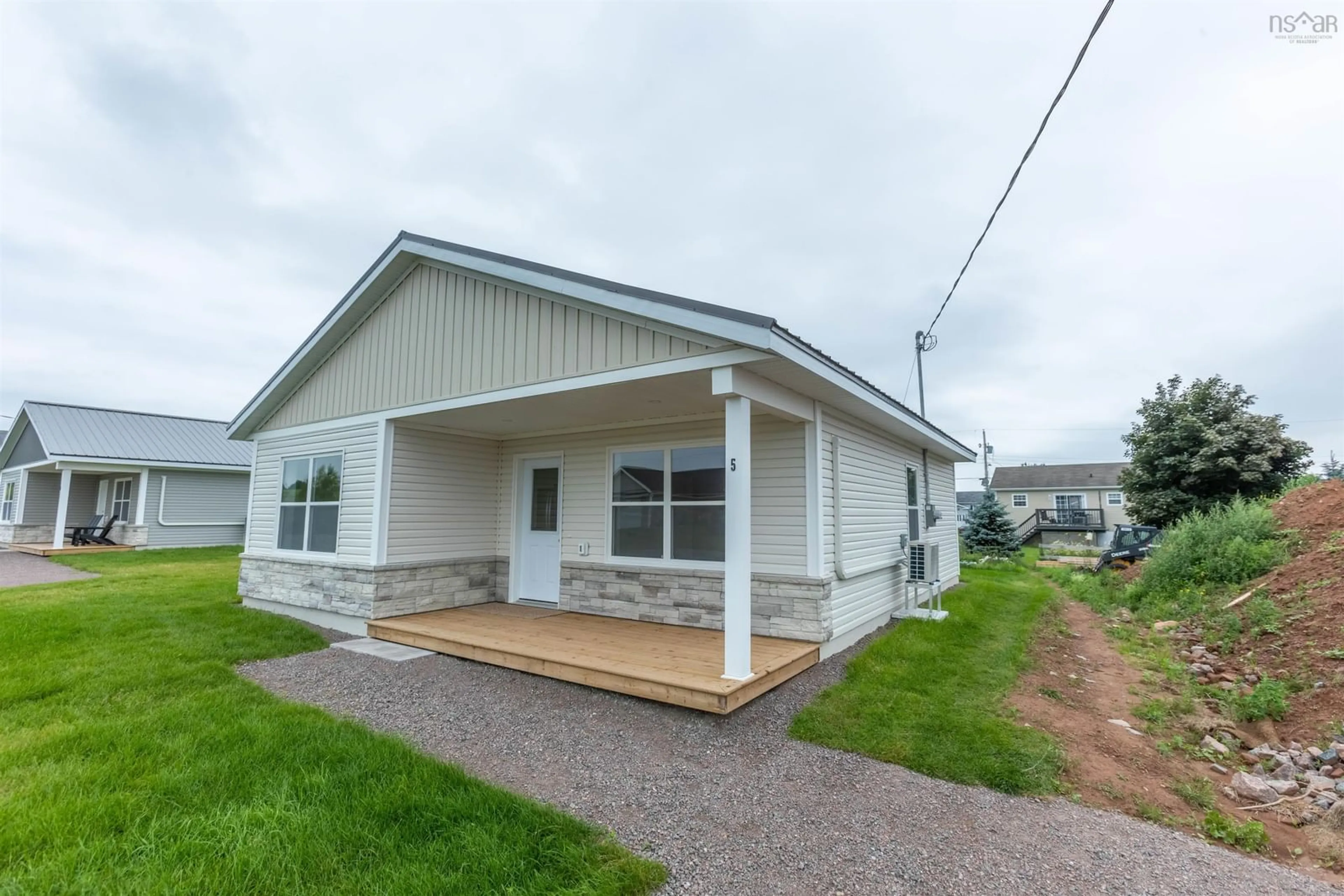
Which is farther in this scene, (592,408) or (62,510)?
(62,510)

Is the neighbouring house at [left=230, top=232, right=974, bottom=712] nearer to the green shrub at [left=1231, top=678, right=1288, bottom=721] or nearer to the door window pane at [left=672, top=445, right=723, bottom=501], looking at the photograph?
the door window pane at [left=672, top=445, right=723, bottom=501]

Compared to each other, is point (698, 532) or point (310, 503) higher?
point (310, 503)

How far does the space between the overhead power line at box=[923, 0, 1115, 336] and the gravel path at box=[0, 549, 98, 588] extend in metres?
16.7

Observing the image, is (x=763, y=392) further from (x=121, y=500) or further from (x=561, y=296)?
(x=121, y=500)

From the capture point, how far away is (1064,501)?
31750 millimetres

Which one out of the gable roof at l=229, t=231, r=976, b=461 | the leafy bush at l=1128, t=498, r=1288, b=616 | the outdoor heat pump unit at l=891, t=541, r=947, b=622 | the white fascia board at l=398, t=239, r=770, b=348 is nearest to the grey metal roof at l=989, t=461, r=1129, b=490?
the leafy bush at l=1128, t=498, r=1288, b=616

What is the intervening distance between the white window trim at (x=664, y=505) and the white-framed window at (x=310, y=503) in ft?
12.3

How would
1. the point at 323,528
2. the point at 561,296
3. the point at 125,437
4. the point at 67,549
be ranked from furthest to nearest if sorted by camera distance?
the point at 125,437, the point at 67,549, the point at 323,528, the point at 561,296

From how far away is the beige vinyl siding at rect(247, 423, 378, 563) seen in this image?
23.3 feet

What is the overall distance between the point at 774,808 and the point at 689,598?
330cm

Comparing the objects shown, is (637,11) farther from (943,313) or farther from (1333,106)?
(943,313)

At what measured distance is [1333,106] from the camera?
4.71m

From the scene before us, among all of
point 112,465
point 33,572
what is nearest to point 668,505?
point 33,572

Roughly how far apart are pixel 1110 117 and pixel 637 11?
5122 mm
